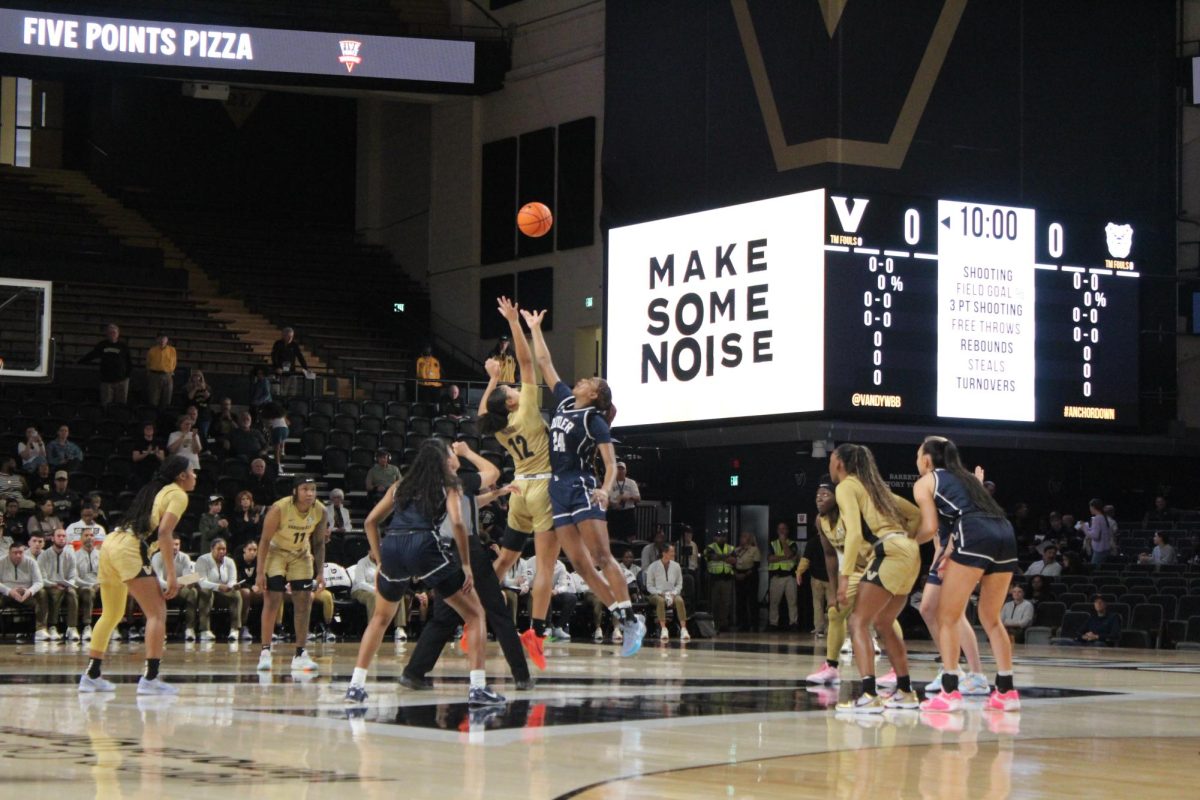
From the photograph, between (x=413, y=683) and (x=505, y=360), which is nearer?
(x=413, y=683)

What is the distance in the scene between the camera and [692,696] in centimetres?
1218

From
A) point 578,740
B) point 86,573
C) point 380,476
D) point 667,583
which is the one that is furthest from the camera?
point 380,476

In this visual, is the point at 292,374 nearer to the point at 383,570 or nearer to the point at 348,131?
the point at 348,131

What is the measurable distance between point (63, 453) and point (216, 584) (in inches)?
160

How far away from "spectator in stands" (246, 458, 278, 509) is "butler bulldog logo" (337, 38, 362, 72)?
32.5 feet

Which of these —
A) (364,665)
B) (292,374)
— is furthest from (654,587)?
(364,665)

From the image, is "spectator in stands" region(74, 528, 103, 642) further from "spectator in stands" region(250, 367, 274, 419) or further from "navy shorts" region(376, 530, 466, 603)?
"navy shorts" region(376, 530, 466, 603)

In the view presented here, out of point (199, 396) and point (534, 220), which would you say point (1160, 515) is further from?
point (199, 396)

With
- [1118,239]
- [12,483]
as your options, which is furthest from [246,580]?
[1118,239]

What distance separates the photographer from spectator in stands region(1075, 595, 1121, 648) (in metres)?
23.3

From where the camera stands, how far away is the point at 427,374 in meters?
32.0

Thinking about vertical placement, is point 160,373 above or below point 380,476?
above

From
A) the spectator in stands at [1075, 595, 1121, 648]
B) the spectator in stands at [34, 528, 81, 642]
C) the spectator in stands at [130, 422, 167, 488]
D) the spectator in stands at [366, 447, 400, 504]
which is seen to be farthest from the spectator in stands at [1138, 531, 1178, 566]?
the spectator in stands at [34, 528, 81, 642]

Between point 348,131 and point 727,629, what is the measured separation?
1894cm
